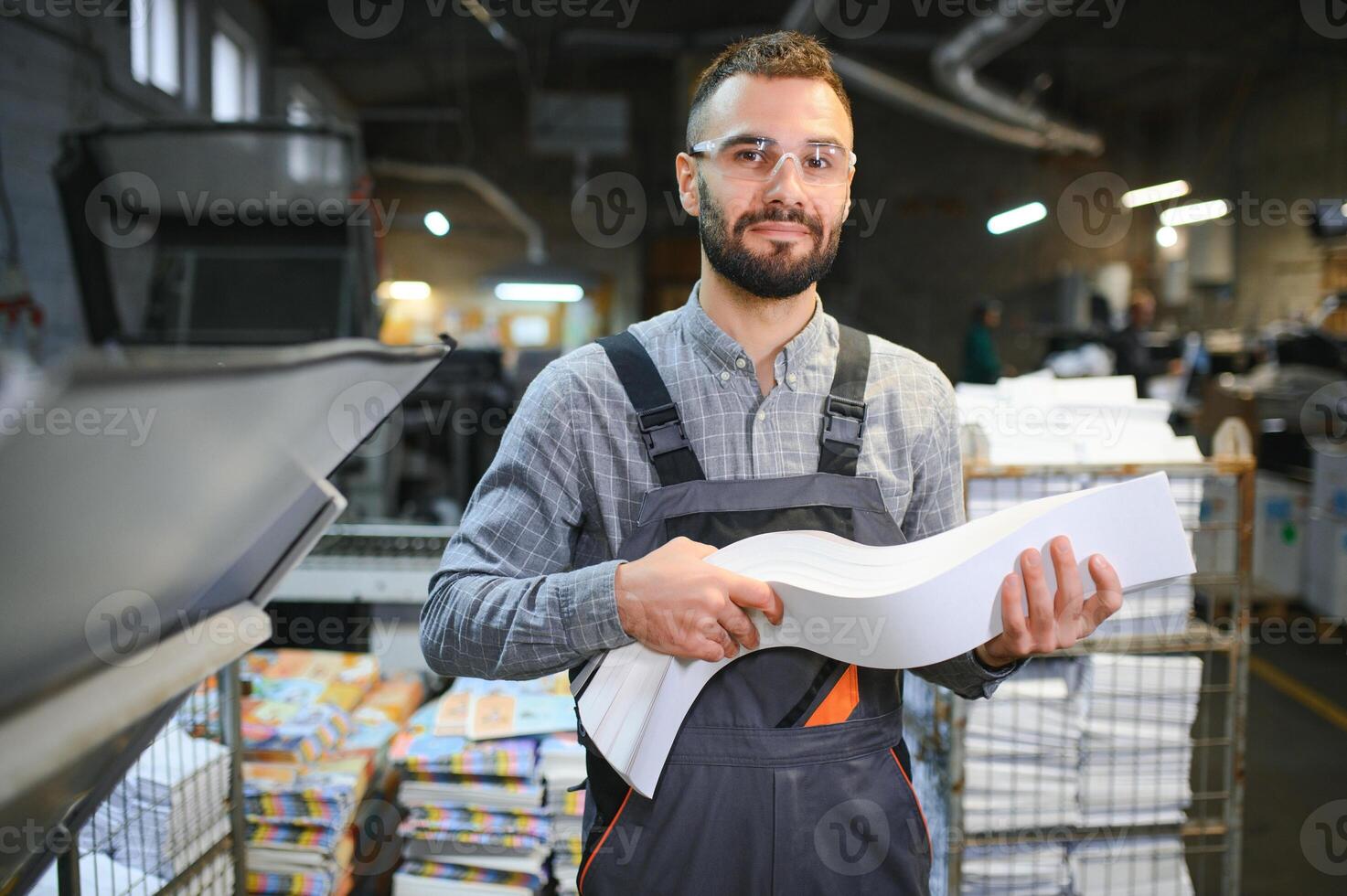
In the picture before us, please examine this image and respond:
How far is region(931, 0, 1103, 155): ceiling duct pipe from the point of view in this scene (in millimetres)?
6554

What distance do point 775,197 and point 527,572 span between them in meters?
0.59

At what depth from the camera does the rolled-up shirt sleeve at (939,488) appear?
49.8 inches

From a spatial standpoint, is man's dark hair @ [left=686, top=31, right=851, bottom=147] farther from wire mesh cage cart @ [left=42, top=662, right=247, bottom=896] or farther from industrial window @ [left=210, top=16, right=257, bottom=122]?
industrial window @ [left=210, top=16, right=257, bottom=122]

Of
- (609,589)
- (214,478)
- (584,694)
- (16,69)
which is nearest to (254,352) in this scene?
(214,478)

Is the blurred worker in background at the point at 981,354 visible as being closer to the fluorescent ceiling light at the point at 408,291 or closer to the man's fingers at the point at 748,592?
the fluorescent ceiling light at the point at 408,291

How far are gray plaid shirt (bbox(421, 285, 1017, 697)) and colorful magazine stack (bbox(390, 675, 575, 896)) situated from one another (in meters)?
0.89

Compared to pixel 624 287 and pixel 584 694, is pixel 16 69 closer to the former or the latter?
pixel 584 694

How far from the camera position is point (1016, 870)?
75.8 inches

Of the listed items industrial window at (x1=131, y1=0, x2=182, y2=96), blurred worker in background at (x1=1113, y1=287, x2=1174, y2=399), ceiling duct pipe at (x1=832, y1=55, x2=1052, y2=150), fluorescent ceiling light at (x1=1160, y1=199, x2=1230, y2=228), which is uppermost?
ceiling duct pipe at (x1=832, y1=55, x2=1052, y2=150)

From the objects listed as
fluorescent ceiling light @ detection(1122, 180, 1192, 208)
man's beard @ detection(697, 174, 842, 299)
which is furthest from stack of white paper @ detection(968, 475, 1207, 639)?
fluorescent ceiling light @ detection(1122, 180, 1192, 208)

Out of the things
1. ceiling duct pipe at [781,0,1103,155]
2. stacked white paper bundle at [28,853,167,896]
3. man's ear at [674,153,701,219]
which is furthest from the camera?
ceiling duct pipe at [781,0,1103,155]

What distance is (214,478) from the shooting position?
540 millimetres

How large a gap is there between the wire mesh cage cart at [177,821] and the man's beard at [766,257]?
1.17 meters

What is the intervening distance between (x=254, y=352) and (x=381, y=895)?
2221mm
